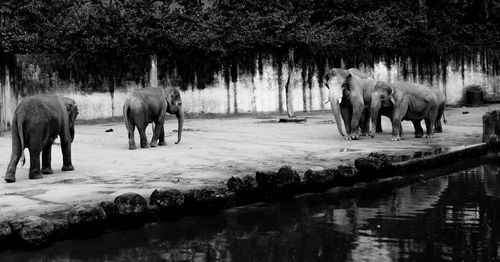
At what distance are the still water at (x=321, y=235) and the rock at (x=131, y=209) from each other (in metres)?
0.10

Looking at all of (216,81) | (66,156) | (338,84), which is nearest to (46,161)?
(66,156)

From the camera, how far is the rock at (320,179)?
7.62 meters

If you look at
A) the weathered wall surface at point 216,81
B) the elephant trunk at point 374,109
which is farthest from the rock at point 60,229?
the weathered wall surface at point 216,81

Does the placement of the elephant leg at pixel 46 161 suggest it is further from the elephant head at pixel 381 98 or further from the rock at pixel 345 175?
the elephant head at pixel 381 98

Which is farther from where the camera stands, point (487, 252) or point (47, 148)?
point (47, 148)

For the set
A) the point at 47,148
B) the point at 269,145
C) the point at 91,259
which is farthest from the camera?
the point at 269,145

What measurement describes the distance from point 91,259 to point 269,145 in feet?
24.5

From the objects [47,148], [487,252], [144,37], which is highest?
[144,37]

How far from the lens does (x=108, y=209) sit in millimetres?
5699

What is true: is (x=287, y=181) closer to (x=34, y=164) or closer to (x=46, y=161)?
(x=34, y=164)

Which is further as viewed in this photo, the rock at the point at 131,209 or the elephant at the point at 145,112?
the elephant at the point at 145,112

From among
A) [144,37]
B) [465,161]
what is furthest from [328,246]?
[144,37]

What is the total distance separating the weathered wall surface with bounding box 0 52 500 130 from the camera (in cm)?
Answer: 2017

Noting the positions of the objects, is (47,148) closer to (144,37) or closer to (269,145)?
(269,145)
